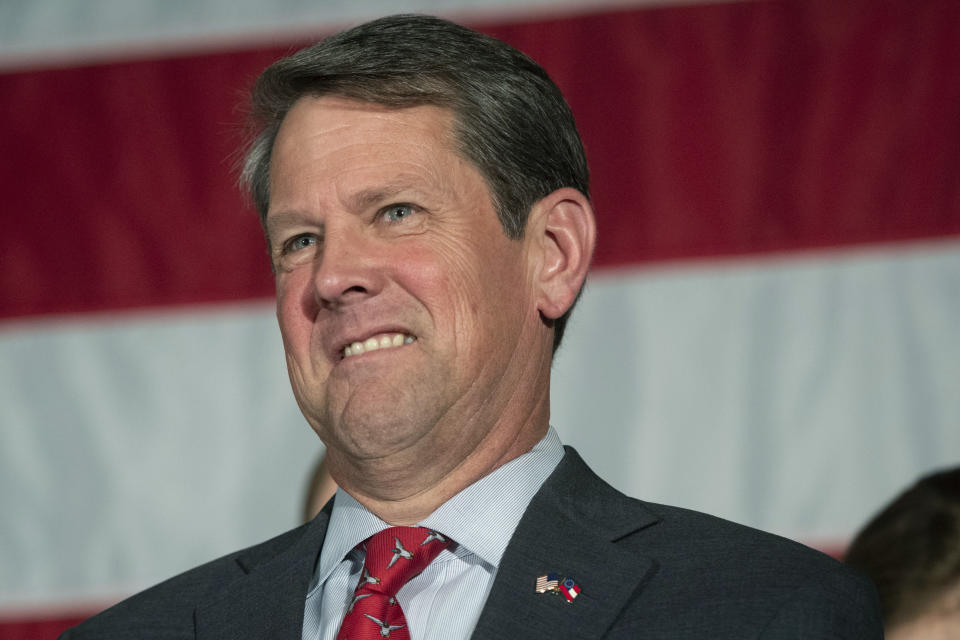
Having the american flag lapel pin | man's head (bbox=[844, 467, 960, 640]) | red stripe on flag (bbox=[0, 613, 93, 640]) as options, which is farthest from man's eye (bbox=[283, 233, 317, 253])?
red stripe on flag (bbox=[0, 613, 93, 640])

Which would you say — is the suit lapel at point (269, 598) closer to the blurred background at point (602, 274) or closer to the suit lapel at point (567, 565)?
the suit lapel at point (567, 565)

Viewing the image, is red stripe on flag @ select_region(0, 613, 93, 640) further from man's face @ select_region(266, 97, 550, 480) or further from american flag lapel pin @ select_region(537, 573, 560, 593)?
american flag lapel pin @ select_region(537, 573, 560, 593)

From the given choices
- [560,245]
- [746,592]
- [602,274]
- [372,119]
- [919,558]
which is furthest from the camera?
[602,274]

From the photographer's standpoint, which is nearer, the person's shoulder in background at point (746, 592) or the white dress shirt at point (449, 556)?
the person's shoulder in background at point (746, 592)

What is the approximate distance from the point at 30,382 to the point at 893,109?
2.13m

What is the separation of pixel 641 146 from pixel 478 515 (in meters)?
1.59

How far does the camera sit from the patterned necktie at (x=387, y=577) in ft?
4.37

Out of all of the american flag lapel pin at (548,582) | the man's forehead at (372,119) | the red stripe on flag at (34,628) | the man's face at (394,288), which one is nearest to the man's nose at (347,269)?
the man's face at (394,288)

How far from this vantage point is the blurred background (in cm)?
269

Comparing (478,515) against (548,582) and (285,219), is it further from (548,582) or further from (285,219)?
(285,219)

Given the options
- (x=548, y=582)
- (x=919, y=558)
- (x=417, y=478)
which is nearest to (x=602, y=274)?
(x=919, y=558)

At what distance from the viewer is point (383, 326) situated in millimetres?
1400

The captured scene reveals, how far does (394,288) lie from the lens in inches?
56.1

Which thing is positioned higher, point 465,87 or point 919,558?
point 465,87
